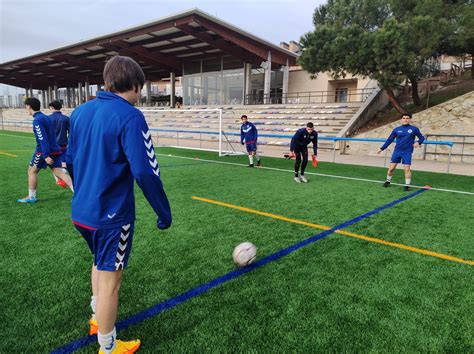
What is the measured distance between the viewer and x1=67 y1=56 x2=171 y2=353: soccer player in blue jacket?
1784mm

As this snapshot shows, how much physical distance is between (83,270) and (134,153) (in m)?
2.28

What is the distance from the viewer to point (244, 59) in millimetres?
29719

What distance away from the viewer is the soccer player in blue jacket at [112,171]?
A: 1.78m

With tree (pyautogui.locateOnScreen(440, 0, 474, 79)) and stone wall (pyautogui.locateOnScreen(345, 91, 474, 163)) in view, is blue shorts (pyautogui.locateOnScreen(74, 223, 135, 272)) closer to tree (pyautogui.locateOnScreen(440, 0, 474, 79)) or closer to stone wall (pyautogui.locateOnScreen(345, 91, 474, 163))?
stone wall (pyautogui.locateOnScreen(345, 91, 474, 163))

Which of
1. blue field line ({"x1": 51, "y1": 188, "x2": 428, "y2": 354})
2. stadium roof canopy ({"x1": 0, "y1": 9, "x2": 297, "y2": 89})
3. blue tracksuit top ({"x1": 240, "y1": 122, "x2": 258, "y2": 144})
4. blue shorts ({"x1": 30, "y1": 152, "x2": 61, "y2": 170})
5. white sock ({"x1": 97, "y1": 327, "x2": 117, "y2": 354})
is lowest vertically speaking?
blue field line ({"x1": 51, "y1": 188, "x2": 428, "y2": 354})

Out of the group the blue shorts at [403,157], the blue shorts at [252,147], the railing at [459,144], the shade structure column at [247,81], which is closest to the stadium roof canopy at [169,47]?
the shade structure column at [247,81]

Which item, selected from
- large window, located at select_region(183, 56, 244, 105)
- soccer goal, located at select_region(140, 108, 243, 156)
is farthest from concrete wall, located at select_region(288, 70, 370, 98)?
soccer goal, located at select_region(140, 108, 243, 156)

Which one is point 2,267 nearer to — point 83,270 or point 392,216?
point 83,270

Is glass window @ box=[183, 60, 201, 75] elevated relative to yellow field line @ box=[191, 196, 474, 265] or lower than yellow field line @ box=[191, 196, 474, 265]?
elevated

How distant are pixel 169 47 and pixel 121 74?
31.2 metres

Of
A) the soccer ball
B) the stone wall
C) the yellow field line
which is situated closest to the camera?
the soccer ball

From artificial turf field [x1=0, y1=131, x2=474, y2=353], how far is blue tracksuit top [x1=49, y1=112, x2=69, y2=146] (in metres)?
1.18

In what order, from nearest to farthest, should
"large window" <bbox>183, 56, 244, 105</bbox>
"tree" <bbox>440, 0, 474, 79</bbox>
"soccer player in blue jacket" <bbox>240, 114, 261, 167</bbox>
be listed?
"soccer player in blue jacket" <bbox>240, 114, 261, 167</bbox> < "tree" <bbox>440, 0, 474, 79</bbox> < "large window" <bbox>183, 56, 244, 105</bbox>

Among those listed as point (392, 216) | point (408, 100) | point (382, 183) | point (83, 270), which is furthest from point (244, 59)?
point (83, 270)
